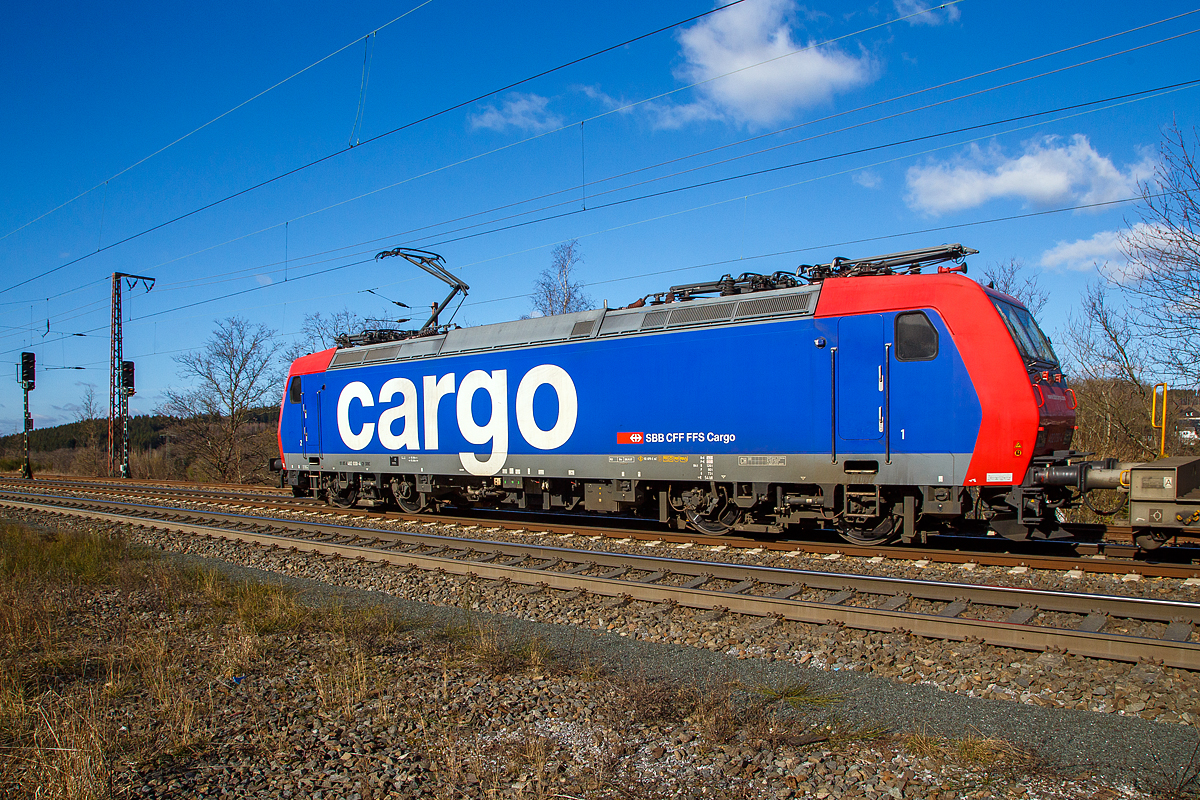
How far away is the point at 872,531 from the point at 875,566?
3.38 feet

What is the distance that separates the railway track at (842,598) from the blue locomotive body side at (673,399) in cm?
220

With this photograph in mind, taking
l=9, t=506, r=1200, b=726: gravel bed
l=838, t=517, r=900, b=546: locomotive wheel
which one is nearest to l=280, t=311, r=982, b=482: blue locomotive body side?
l=838, t=517, r=900, b=546: locomotive wheel

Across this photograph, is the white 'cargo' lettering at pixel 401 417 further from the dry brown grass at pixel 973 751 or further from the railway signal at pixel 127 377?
the railway signal at pixel 127 377

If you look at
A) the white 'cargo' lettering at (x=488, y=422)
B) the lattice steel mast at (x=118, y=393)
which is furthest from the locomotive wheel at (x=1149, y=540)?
the lattice steel mast at (x=118, y=393)

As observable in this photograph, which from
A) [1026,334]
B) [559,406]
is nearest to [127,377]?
[559,406]

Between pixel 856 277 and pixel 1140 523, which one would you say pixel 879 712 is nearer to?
pixel 1140 523

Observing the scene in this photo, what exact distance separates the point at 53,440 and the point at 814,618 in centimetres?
11642

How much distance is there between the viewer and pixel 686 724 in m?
4.66

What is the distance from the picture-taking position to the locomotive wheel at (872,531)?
988cm

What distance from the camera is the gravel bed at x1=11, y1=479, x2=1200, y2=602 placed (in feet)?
25.2

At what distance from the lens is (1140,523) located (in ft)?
25.8

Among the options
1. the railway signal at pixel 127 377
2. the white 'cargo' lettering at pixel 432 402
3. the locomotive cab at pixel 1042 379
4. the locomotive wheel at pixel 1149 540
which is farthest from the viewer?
the railway signal at pixel 127 377

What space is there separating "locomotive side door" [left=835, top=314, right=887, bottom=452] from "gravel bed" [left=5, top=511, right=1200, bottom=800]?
12.0 feet

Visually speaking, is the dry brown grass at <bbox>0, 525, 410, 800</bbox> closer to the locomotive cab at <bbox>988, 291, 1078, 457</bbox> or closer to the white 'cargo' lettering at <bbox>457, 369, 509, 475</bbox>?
the white 'cargo' lettering at <bbox>457, 369, 509, 475</bbox>
